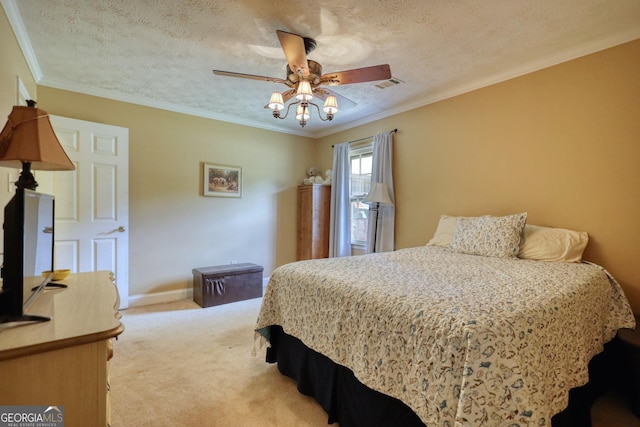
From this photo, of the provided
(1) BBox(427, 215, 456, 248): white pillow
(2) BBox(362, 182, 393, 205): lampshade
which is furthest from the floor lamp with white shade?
(1) BBox(427, 215, 456, 248): white pillow

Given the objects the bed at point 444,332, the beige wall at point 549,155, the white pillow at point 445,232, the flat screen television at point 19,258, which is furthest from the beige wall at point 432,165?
the flat screen television at point 19,258

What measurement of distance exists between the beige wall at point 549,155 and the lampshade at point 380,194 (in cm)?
32

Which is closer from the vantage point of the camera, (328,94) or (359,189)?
(328,94)

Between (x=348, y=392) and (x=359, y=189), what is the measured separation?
3115 millimetres

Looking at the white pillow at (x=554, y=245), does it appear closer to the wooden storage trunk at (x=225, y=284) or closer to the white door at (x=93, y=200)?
the wooden storage trunk at (x=225, y=284)

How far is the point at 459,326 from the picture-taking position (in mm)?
1085

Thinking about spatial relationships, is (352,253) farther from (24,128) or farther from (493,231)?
(24,128)

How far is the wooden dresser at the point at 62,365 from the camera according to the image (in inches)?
34.4

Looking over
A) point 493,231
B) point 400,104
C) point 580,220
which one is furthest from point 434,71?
point 580,220

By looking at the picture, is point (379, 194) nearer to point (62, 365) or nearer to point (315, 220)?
point (315, 220)

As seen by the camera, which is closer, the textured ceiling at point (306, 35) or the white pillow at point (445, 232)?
the textured ceiling at point (306, 35)

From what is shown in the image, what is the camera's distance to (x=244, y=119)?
425 centimetres

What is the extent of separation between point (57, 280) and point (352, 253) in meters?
3.42

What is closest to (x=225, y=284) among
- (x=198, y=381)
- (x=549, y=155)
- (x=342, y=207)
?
(x=198, y=381)
